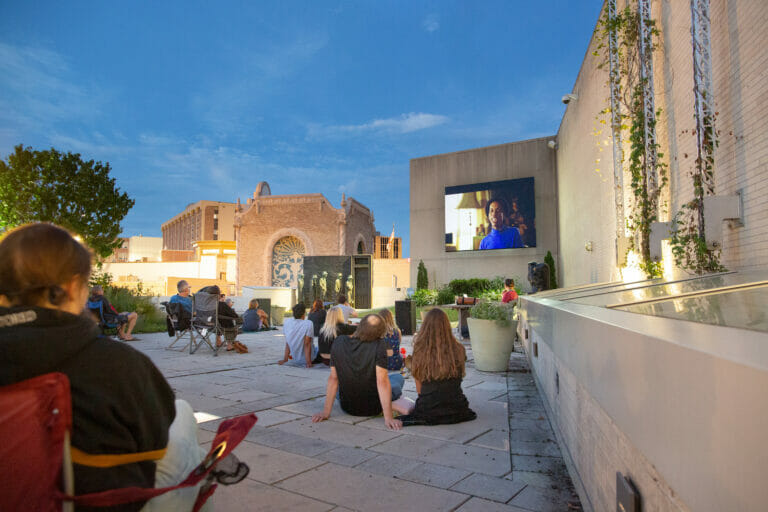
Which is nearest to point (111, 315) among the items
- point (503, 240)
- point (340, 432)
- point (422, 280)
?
point (340, 432)

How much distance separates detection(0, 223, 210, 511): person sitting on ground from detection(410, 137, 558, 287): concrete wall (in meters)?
18.2

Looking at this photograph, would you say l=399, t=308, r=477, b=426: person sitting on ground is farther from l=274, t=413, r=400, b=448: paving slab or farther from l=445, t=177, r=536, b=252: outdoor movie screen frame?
l=445, t=177, r=536, b=252: outdoor movie screen frame

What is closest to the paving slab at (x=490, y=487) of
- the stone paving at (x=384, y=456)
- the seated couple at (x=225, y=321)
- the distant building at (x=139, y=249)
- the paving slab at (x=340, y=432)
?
the stone paving at (x=384, y=456)

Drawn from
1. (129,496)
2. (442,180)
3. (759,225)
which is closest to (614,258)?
(759,225)

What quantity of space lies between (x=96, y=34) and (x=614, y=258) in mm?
103515

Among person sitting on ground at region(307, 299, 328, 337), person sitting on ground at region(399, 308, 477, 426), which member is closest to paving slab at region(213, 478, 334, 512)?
person sitting on ground at region(399, 308, 477, 426)

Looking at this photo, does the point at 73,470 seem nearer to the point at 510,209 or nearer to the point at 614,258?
the point at 614,258

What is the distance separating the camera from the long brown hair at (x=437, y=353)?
149 inches

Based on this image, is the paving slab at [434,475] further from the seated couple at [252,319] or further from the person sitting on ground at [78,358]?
the seated couple at [252,319]

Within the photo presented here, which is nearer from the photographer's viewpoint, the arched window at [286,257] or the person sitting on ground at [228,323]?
the person sitting on ground at [228,323]

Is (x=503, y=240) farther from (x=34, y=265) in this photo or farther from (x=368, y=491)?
(x=34, y=265)

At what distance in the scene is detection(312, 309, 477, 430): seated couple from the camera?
380 centimetres

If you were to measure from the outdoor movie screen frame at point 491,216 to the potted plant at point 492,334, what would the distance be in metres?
12.9

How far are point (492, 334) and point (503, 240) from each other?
43.0 ft
